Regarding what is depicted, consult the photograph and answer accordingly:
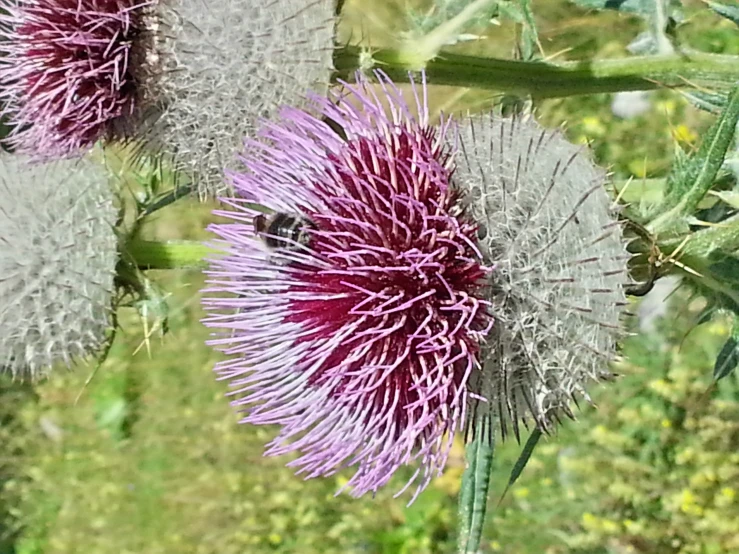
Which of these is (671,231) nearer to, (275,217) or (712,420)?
(275,217)

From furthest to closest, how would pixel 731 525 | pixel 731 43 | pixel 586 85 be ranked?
pixel 731 43, pixel 731 525, pixel 586 85

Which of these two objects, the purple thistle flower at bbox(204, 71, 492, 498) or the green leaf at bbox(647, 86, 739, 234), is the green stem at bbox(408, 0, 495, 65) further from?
the green leaf at bbox(647, 86, 739, 234)

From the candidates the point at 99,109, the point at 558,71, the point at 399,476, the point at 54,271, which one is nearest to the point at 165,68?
the point at 99,109

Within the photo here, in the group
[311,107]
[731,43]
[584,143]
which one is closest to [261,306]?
[311,107]

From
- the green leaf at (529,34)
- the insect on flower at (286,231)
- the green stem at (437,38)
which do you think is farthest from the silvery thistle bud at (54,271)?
the green leaf at (529,34)

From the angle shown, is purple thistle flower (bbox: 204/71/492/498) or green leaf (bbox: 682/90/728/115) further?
green leaf (bbox: 682/90/728/115)

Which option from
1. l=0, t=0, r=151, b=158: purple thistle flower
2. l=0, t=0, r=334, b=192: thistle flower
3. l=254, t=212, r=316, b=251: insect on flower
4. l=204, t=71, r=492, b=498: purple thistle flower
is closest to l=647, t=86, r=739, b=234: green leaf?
l=204, t=71, r=492, b=498: purple thistle flower
